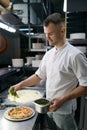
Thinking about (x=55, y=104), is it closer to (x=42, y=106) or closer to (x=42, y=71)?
(x=42, y=106)

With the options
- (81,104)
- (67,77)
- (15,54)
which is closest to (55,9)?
(15,54)

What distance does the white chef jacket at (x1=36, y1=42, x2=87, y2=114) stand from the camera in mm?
1477

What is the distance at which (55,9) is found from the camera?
5.42 meters

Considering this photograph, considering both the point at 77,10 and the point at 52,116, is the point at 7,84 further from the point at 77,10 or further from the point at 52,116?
the point at 77,10

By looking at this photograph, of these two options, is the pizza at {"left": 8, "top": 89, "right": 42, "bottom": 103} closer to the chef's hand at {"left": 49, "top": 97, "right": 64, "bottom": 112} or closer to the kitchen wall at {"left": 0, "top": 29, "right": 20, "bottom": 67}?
the chef's hand at {"left": 49, "top": 97, "right": 64, "bottom": 112}

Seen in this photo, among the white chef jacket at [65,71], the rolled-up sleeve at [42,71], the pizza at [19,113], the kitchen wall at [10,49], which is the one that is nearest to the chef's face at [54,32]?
the white chef jacket at [65,71]

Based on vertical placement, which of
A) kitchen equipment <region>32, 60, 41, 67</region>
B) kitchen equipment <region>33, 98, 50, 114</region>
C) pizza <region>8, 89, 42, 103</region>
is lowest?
pizza <region>8, 89, 42, 103</region>

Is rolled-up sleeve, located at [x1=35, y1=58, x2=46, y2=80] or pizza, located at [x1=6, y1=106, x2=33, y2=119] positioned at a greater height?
rolled-up sleeve, located at [x1=35, y1=58, x2=46, y2=80]

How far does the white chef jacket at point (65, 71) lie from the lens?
1477mm

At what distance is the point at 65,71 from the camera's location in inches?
61.6

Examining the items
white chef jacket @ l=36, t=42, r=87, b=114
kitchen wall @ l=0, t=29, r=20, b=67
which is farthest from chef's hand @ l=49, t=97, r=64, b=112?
kitchen wall @ l=0, t=29, r=20, b=67

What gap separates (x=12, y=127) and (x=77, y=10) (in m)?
2.28

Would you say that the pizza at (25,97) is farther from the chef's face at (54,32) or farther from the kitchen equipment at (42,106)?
the chef's face at (54,32)

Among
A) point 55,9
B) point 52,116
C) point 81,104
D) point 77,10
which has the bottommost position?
point 81,104
